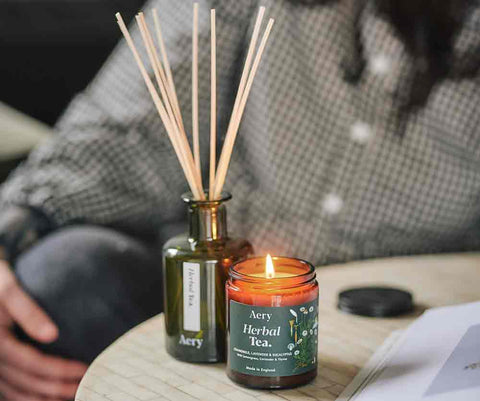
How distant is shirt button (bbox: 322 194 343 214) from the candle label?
65cm

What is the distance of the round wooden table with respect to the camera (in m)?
0.57

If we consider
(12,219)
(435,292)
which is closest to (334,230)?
(435,292)

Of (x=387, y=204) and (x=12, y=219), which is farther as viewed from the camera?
(x=387, y=204)

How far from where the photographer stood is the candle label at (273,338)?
55 centimetres

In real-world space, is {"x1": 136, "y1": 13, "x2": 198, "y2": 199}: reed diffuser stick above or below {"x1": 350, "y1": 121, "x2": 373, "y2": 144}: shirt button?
above

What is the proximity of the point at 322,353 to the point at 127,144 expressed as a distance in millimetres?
615

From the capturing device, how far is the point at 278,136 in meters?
1.21

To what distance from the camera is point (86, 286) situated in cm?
93

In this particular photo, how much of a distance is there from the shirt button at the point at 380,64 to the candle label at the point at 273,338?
71 cm

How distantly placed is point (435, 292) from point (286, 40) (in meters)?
Result: 0.58

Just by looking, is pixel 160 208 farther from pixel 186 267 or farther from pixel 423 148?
pixel 186 267

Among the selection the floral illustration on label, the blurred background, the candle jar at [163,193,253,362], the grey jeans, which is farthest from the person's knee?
the blurred background

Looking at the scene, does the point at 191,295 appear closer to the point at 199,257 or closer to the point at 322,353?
the point at 199,257

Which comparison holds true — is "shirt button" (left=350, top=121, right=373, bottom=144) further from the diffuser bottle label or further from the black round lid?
the diffuser bottle label
